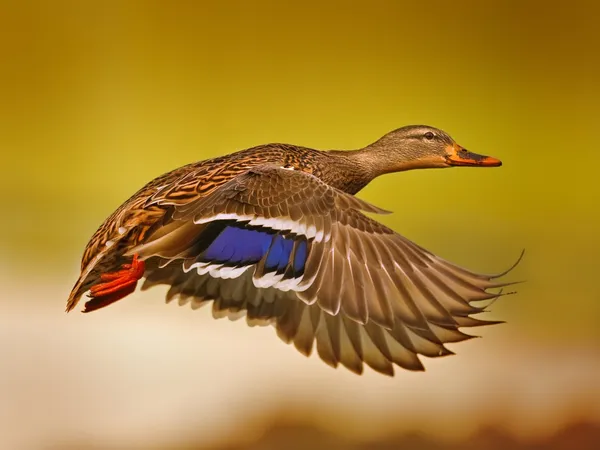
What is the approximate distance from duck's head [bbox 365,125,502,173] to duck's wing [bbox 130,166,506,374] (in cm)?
36

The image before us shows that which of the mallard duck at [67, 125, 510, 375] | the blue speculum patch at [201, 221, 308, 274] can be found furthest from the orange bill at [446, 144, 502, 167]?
the blue speculum patch at [201, 221, 308, 274]

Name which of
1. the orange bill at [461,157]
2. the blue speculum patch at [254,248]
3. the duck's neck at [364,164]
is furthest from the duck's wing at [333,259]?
the orange bill at [461,157]

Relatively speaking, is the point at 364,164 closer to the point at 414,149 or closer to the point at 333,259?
the point at 414,149

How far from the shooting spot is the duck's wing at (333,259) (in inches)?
57.2

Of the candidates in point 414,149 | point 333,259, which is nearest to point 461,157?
point 414,149

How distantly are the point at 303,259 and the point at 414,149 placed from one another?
509 millimetres

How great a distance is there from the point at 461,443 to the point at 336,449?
0.36 meters

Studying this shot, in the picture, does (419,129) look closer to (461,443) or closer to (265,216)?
(265,216)

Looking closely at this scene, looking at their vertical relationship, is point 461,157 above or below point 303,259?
→ above

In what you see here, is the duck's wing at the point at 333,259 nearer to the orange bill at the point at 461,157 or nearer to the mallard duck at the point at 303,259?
the mallard duck at the point at 303,259

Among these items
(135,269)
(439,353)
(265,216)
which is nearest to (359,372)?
(439,353)

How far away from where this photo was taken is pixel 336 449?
238 cm

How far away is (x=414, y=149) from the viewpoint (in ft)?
6.17

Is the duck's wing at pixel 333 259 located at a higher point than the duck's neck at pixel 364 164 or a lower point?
lower
